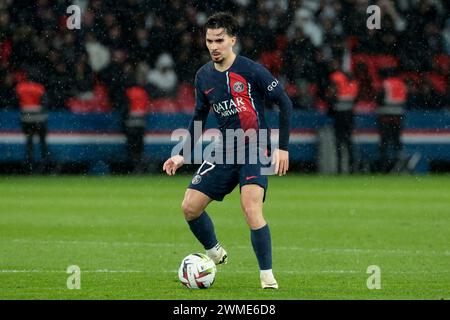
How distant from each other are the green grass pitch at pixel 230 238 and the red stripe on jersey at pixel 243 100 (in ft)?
3.88

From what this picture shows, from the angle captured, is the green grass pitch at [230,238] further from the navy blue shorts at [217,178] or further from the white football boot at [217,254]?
the navy blue shorts at [217,178]

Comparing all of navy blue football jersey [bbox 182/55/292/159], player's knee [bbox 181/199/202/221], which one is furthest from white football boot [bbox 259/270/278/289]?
navy blue football jersey [bbox 182/55/292/159]

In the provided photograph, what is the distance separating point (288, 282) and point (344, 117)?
40.8 feet

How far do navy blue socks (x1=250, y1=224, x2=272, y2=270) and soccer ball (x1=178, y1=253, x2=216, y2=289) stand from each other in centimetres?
37

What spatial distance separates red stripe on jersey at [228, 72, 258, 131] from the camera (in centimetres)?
888

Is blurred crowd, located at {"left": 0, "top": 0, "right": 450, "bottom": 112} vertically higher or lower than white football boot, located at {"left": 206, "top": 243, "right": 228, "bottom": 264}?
higher

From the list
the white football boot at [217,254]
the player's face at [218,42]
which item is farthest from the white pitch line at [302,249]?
the player's face at [218,42]

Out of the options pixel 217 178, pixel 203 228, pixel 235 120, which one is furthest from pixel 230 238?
pixel 235 120

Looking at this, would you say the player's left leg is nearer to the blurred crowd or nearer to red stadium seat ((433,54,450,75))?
the blurred crowd

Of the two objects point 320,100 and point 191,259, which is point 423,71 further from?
point 191,259

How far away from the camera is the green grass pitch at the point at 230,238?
28.6 feet
